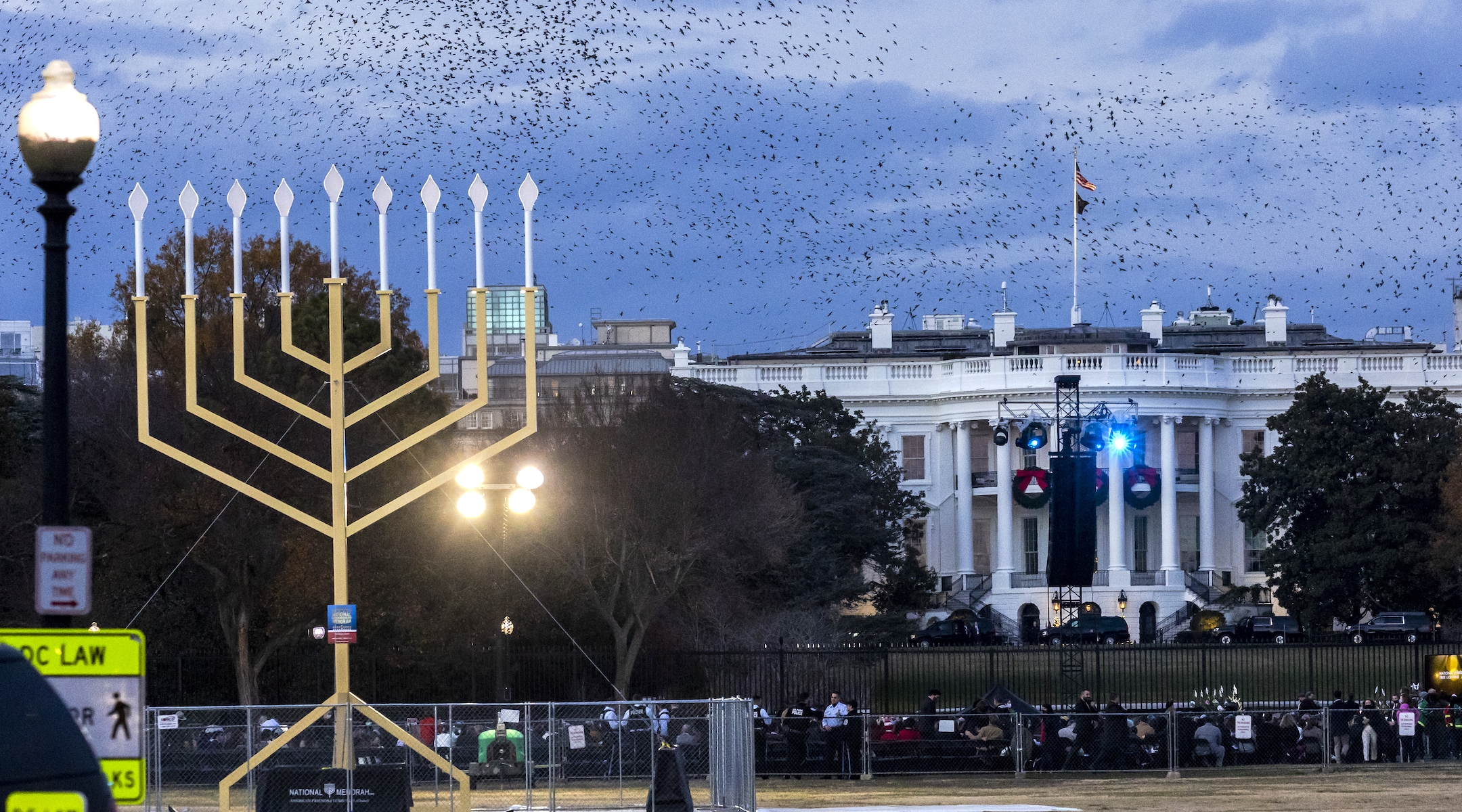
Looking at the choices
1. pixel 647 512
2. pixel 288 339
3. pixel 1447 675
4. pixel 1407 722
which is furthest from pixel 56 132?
pixel 647 512

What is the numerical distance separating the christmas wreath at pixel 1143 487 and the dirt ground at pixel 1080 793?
48.2 m

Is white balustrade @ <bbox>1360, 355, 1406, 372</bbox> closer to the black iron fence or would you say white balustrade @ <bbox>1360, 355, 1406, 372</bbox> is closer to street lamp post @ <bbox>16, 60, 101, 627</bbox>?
the black iron fence

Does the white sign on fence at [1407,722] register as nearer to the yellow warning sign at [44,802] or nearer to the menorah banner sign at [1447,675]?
the menorah banner sign at [1447,675]

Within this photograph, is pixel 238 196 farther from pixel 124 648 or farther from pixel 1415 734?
pixel 1415 734

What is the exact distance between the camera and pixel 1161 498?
3152 inches

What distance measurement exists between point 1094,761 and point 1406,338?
71482mm

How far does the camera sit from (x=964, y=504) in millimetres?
82000

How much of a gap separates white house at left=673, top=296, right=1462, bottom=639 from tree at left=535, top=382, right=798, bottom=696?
1249 inches

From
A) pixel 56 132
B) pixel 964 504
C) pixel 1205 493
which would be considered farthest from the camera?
pixel 964 504

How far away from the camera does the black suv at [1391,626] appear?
5378cm

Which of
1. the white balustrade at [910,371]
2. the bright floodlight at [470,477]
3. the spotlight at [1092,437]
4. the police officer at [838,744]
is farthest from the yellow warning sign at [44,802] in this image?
the white balustrade at [910,371]

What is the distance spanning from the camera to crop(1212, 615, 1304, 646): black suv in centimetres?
6031

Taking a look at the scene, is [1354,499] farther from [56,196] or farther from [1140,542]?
[56,196]

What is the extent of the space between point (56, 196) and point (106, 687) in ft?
6.95
